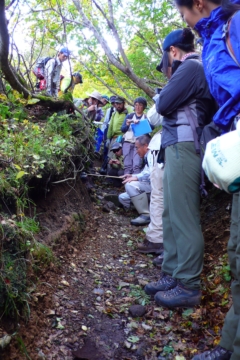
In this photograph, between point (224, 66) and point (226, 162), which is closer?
point (226, 162)

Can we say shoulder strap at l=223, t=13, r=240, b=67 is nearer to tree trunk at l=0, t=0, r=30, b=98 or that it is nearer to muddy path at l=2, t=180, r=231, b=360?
tree trunk at l=0, t=0, r=30, b=98

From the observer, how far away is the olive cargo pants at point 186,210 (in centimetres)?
287

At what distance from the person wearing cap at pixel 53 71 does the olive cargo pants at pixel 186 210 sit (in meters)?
5.10

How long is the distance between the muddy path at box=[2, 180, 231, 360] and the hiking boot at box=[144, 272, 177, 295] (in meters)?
0.08

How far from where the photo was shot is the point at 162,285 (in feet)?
10.3

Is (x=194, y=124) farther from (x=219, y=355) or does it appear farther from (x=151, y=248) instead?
(x=151, y=248)

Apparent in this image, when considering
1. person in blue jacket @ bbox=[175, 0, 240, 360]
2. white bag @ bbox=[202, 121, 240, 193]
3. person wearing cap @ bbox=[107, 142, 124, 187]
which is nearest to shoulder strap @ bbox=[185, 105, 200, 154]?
person in blue jacket @ bbox=[175, 0, 240, 360]

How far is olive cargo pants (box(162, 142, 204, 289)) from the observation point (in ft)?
9.41

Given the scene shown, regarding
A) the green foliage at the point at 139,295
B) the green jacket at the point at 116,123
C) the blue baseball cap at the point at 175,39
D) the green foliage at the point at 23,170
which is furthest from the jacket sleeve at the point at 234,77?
the green jacket at the point at 116,123

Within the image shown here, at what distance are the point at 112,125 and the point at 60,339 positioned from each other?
756 centimetres

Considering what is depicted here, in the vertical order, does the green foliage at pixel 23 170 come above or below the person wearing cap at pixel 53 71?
below

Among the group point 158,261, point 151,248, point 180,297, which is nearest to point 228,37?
point 180,297

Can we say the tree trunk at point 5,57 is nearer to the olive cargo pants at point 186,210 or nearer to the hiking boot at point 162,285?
the olive cargo pants at point 186,210

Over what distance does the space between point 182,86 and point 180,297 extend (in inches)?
73.4
